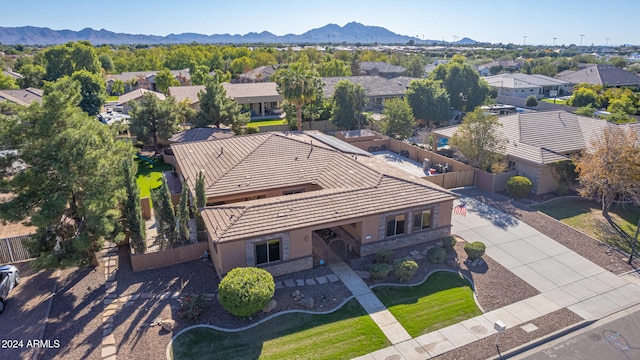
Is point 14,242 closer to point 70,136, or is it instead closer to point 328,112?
point 70,136

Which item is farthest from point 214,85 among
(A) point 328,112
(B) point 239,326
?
(B) point 239,326

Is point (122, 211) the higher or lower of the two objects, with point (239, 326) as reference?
higher

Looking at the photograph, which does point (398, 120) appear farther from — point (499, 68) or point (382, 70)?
point (499, 68)

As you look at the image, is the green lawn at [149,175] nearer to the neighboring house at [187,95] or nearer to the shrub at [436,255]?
the neighboring house at [187,95]

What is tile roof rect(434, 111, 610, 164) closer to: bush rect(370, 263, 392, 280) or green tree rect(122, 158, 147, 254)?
bush rect(370, 263, 392, 280)

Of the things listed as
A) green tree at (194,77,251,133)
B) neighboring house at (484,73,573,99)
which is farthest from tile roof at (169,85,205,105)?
neighboring house at (484,73,573,99)

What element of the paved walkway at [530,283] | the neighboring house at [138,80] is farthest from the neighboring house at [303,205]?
the neighboring house at [138,80]
